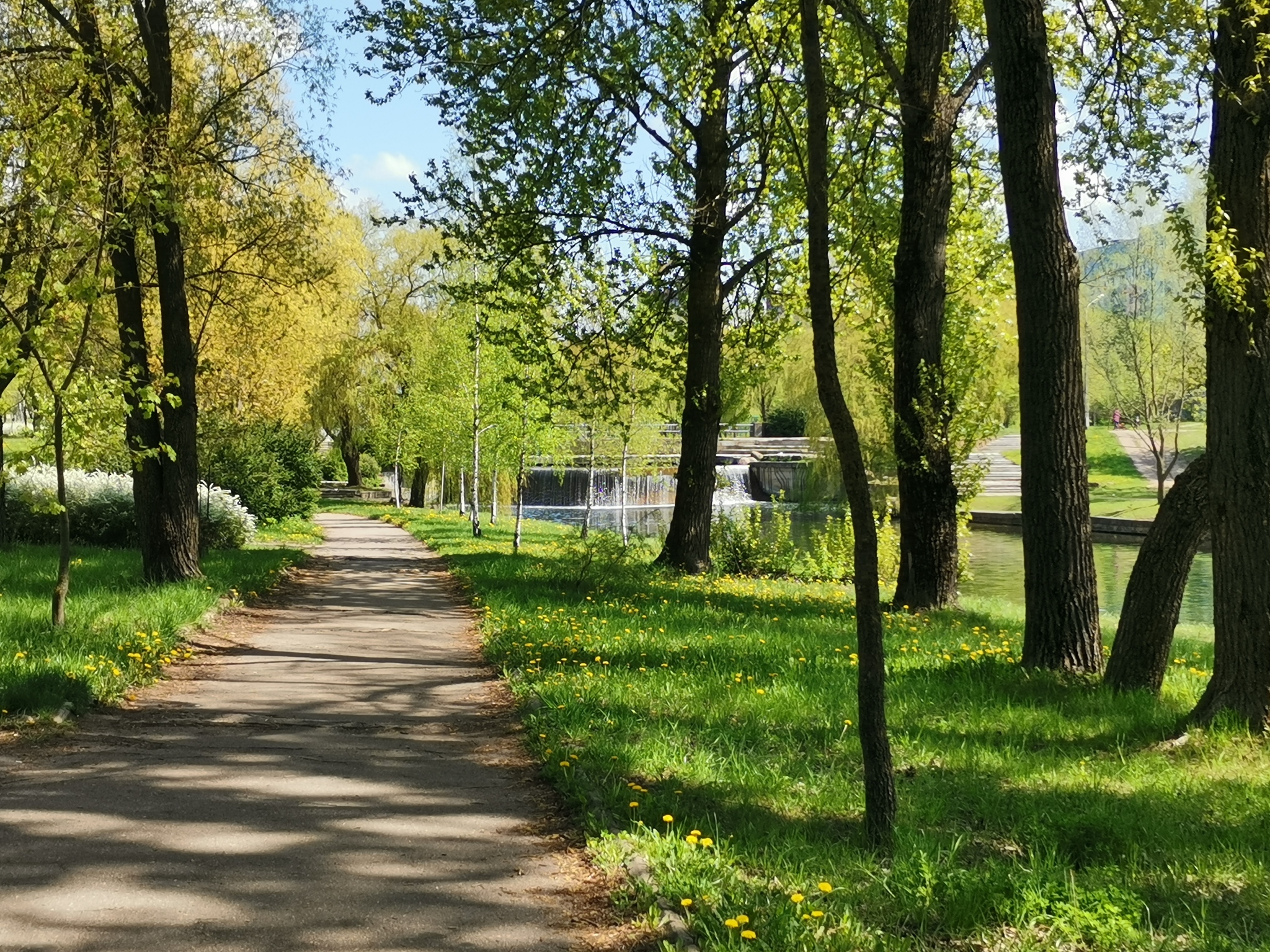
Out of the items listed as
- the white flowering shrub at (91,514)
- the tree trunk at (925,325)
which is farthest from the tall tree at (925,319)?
the white flowering shrub at (91,514)

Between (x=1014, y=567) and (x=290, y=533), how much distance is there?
19.9 meters

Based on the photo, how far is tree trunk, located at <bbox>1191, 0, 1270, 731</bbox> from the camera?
678 cm

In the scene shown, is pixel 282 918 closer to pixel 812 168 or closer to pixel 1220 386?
pixel 812 168

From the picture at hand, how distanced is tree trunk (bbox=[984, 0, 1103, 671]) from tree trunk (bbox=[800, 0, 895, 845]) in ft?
14.1

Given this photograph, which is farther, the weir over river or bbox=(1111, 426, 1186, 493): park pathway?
bbox=(1111, 426, 1186, 493): park pathway

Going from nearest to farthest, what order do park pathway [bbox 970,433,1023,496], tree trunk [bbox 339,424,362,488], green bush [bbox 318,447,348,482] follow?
tree trunk [bbox 339,424,362,488] < park pathway [bbox 970,433,1023,496] < green bush [bbox 318,447,348,482]

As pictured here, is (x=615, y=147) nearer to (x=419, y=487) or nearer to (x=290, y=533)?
(x=290, y=533)

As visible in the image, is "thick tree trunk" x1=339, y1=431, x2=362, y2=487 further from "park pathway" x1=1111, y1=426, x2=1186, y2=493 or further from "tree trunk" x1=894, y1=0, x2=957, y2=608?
"tree trunk" x1=894, y1=0, x2=957, y2=608

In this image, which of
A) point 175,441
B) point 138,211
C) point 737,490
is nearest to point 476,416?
point 175,441

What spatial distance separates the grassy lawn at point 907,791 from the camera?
413 centimetres

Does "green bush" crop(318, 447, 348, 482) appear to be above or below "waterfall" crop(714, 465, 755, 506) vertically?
above

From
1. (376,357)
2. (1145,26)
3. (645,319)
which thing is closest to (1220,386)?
(1145,26)

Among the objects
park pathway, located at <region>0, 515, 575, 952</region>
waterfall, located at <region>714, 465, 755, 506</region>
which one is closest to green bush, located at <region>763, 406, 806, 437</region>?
waterfall, located at <region>714, 465, 755, 506</region>

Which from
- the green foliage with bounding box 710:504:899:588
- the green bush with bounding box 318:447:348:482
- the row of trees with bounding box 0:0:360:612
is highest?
the row of trees with bounding box 0:0:360:612
